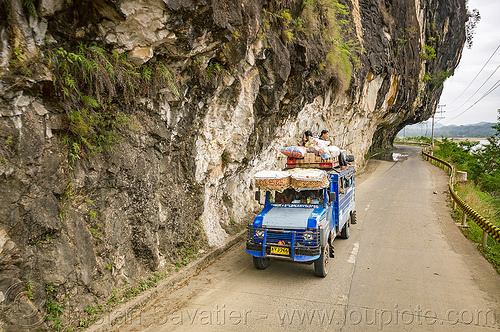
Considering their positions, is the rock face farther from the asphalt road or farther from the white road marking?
the white road marking

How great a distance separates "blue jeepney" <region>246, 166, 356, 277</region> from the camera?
24.4 feet

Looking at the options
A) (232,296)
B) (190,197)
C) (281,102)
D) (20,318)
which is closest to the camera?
(20,318)

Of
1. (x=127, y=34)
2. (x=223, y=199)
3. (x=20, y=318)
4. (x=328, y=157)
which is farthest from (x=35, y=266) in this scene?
(x=328, y=157)

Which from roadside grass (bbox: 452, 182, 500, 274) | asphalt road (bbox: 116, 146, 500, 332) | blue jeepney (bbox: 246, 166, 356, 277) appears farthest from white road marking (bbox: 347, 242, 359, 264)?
roadside grass (bbox: 452, 182, 500, 274)

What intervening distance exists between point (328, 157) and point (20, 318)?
8147mm

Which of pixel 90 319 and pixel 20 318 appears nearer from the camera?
pixel 20 318

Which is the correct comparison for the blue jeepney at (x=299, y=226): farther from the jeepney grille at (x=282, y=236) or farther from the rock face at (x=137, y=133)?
the rock face at (x=137, y=133)

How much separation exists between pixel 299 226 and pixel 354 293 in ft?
5.86

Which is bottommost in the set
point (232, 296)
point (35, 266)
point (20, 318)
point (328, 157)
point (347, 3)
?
point (232, 296)

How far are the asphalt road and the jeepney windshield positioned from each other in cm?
164

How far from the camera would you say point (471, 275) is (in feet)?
25.6

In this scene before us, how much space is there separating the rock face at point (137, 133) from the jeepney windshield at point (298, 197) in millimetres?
2106

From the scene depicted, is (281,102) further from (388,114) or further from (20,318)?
(388,114)

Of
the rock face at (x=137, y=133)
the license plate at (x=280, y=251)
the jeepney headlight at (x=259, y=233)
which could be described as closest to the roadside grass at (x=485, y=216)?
the license plate at (x=280, y=251)
